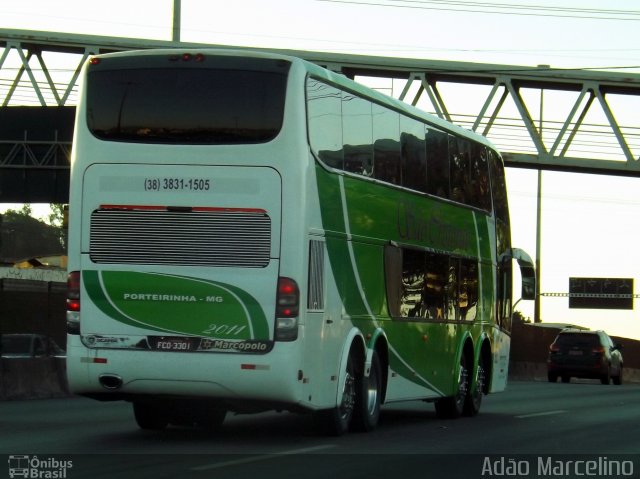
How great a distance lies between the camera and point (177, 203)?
14.5 m

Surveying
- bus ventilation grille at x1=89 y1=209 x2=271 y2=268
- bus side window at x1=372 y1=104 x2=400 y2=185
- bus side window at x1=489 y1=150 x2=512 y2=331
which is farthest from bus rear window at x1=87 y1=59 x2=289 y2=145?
bus side window at x1=489 y1=150 x2=512 y2=331

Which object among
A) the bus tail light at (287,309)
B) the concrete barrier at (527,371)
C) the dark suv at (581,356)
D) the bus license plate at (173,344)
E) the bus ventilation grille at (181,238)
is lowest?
the concrete barrier at (527,371)

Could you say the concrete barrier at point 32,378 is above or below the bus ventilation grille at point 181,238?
below

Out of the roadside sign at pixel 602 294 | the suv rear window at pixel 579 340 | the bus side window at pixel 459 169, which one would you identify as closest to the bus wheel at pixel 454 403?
the bus side window at pixel 459 169

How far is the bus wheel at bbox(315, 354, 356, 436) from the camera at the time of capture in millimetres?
15586

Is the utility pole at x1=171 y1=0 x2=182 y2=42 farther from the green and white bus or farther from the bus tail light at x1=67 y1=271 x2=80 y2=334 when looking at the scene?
the bus tail light at x1=67 y1=271 x2=80 y2=334

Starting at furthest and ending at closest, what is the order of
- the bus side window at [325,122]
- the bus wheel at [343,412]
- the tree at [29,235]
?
the tree at [29,235]
the bus wheel at [343,412]
the bus side window at [325,122]

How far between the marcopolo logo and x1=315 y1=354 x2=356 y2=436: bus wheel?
370cm

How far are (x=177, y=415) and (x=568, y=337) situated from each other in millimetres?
31799

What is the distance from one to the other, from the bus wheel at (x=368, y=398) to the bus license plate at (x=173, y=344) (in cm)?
268

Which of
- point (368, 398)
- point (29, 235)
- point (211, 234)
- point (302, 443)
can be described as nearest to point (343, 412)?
point (368, 398)

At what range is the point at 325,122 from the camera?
1525 cm

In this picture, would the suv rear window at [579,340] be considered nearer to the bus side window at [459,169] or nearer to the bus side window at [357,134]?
the bus side window at [459,169]

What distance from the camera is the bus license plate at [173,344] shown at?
1431cm
